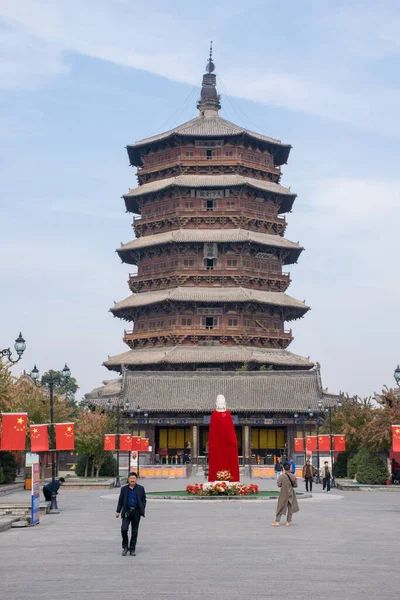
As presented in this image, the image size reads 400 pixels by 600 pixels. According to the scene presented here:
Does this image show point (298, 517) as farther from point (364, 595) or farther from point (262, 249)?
point (262, 249)

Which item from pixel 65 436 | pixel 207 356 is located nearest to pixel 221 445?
pixel 65 436

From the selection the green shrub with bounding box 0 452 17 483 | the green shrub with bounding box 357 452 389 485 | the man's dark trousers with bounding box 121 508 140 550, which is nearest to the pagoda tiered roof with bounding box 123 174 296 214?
the green shrub with bounding box 0 452 17 483

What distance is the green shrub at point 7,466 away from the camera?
4712 centimetres

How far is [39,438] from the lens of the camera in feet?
119

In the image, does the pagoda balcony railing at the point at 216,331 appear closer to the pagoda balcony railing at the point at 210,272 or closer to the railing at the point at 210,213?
the pagoda balcony railing at the point at 210,272

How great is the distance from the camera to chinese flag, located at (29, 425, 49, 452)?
118 ft

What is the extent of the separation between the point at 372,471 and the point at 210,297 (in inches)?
1103

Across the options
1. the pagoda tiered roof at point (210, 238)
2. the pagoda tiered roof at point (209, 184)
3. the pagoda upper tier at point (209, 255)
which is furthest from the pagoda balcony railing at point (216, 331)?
the pagoda tiered roof at point (209, 184)

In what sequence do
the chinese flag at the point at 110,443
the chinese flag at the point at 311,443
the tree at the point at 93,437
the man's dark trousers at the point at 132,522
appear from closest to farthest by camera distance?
the man's dark trousers at the point at 132,522 → the chinese flag at the point at 110,443 → the tree at the point at 93,437 → the chinese flag at the point at 311,443

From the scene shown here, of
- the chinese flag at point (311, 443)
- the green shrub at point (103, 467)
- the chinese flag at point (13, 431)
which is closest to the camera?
the chinese flag at point (13, 431)

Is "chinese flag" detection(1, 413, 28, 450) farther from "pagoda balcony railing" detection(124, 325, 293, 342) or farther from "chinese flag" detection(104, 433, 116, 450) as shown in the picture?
"pagoda balcony railing" detection(124, 325, 293, 342)

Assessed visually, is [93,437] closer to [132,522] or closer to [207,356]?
Result: [207,356]

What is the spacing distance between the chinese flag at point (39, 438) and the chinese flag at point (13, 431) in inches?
147

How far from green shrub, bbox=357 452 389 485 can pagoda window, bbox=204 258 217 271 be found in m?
29.5
